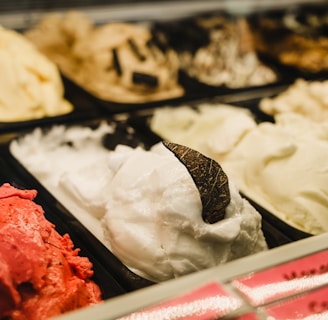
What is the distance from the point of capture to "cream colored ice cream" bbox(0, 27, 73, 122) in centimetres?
238

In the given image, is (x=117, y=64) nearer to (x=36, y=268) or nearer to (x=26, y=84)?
(x=26, y=84)

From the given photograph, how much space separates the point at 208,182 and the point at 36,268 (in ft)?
1.46

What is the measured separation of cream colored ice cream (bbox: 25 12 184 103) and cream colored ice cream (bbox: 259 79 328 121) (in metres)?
0.49

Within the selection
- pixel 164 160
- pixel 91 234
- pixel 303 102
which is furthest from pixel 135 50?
pixel 91 234

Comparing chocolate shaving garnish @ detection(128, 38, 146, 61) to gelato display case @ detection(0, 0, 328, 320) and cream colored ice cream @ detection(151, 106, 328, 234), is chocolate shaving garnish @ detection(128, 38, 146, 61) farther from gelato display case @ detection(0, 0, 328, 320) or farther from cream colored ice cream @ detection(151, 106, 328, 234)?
cream colored ice cream @ detection(151, 106, 328, 234)

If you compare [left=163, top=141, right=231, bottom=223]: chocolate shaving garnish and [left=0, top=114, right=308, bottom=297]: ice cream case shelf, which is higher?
[left=163, top=141, right=231, bottom=223]: chocolate shaving garnish

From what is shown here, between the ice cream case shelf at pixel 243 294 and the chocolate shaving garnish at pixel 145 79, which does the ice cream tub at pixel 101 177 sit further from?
the chocolate shaving garnish at pixel 145 79

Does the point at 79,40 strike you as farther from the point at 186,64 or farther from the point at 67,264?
the point at 67,264

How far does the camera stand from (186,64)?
3152 mm

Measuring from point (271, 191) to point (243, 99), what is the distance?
38.9 inches

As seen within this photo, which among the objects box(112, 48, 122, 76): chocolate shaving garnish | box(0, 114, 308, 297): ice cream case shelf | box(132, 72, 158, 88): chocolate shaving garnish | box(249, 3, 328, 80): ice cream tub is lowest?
box(249, 3, 328, 80): ice cream tub

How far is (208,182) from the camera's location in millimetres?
1385

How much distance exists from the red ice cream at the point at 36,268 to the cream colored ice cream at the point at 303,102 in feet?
4.61

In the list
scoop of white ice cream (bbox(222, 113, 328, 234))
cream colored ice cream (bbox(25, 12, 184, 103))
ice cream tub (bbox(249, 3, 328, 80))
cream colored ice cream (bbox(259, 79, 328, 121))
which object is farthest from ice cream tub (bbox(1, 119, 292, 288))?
ice cream tub (bbox(249, 3, 328, 80))
